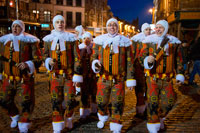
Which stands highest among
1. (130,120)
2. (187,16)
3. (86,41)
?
(187,16)

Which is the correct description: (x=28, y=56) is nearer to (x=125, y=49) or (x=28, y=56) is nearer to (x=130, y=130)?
(x=125, y=49)

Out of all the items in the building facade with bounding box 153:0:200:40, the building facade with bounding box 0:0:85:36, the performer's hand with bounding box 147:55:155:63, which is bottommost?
the performer's hand with bounding box 147:55:155:63

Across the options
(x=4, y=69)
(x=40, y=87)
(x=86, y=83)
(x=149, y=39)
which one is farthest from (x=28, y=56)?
(x=40, y=87)

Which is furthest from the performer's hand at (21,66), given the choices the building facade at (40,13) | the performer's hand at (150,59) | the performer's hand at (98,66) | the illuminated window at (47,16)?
the illuminated window at (47,16)

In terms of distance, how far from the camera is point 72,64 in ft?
13.4

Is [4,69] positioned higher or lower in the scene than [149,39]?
lower

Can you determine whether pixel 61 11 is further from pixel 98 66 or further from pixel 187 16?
pixel 98 66

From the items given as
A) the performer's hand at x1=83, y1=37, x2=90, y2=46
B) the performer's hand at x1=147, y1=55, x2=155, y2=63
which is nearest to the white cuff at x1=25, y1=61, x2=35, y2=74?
the performer's hand at x1=83, y1=37, x2=90, y2=46

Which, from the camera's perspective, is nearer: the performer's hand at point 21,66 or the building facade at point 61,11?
the performer's hand at point 21,66

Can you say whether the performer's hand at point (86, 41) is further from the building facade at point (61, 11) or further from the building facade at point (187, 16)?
the building facade at point (61, 11)

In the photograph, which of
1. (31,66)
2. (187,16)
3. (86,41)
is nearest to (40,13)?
(187,16)

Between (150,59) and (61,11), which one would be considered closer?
(150,59)

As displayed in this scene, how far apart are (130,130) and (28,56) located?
8.93 feet

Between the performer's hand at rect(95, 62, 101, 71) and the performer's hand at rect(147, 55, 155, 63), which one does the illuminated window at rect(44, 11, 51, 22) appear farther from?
the performer's hand at rect(147, 55, 155, 63)
